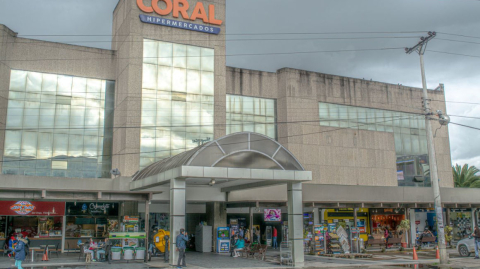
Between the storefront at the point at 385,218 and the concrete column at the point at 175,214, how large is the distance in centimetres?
2142

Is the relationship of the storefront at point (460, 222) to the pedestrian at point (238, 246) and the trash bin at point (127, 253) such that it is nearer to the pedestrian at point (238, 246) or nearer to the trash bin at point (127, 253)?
the pedestrian at point (238, 246)

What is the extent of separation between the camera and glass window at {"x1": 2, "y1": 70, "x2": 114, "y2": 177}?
2844 centimetres

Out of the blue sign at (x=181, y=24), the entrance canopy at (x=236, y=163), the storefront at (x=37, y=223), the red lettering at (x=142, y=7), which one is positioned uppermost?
the red lettering at (x=142, y=7)

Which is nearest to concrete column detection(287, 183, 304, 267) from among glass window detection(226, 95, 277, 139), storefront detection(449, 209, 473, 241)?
glass window detection(226, 95, 277, 139)

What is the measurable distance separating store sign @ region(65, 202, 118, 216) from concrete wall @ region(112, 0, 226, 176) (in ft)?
8.57

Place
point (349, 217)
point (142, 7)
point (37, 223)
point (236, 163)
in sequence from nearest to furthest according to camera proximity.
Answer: point (236, 163)
point (37, 223)
point (142, 7)
point (349, 217)

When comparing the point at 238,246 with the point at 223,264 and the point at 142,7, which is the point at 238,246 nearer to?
the point at 223,264

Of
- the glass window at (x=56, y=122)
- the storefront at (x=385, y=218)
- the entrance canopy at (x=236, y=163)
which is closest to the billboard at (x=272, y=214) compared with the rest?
the storefront at (x=385, y=218)

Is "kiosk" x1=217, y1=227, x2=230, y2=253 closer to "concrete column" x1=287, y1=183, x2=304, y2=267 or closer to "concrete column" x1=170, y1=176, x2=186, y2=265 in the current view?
"concrete column" x1=287, y1=183, x2=304, y2=267

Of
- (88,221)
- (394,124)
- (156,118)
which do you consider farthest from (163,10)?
(394,124)

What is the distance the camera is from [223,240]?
94.2 ft

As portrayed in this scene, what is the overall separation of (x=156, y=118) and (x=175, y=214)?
463 inches

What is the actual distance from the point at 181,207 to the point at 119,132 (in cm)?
1170

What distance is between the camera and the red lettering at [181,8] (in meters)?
31.7
